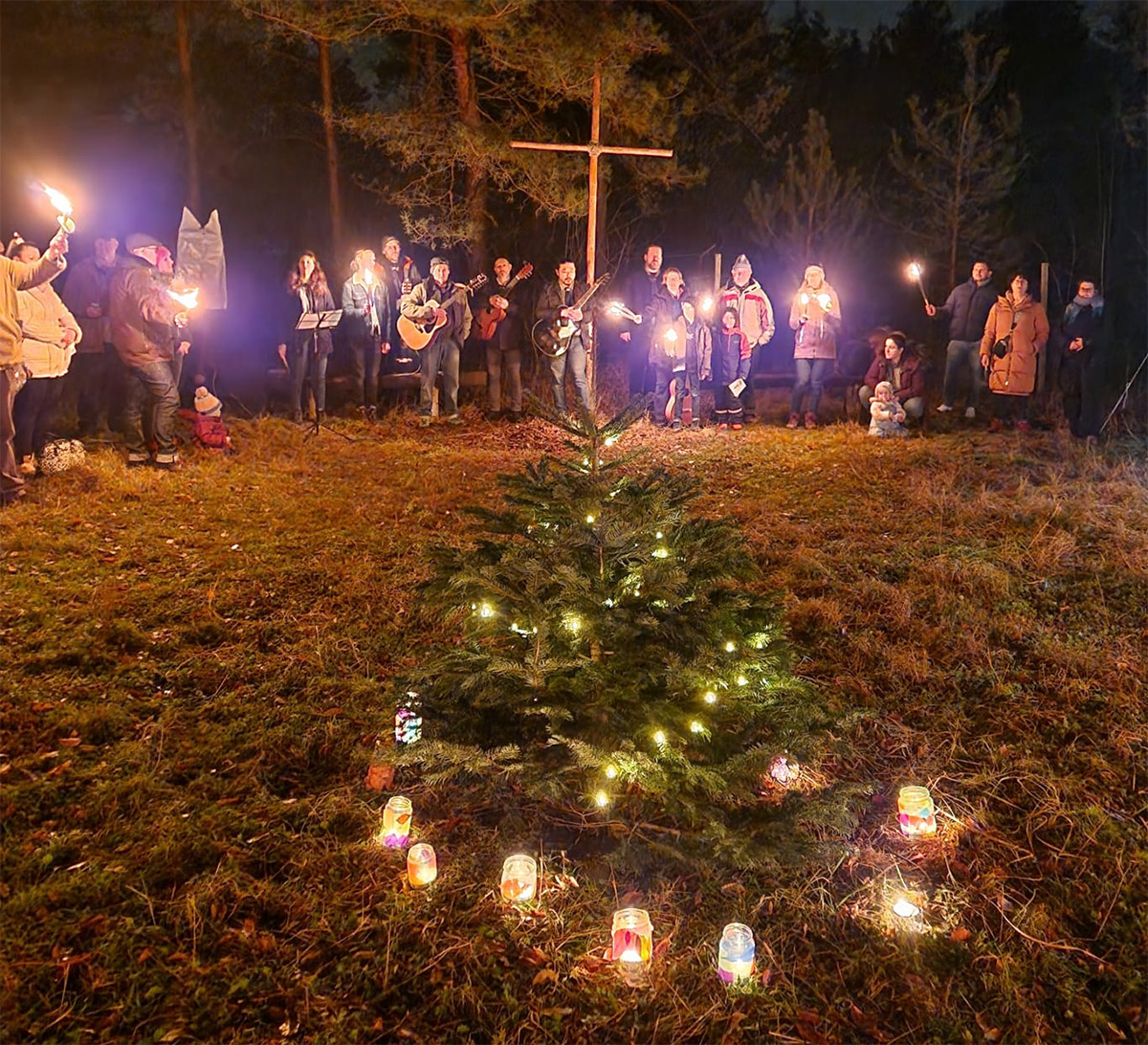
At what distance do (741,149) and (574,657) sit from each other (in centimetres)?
1837

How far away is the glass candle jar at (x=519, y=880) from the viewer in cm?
321

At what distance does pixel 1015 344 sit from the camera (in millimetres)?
11867

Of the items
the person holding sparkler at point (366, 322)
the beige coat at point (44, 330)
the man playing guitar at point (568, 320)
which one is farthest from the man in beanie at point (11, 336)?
the man playing guitar at point (568, 320)

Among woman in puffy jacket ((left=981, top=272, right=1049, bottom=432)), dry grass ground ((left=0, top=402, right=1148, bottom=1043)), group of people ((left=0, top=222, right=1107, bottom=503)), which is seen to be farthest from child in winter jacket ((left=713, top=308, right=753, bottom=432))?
dry grass ground ((left=0, top=402, right=1148, bottom=1043))

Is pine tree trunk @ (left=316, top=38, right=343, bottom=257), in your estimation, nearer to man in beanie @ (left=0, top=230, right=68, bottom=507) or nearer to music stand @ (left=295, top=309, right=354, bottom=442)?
music stand @ (left=295, top=309, right=354, bottom=442)

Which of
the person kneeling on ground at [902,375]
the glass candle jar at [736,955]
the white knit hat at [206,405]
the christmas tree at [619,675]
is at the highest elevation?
the person kneeling on ground at [902,375]

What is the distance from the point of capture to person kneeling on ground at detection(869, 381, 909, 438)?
11.8 meters

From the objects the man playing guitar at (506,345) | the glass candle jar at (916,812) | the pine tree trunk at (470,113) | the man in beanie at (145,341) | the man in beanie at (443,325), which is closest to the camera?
the glass candle jar at (916,812)

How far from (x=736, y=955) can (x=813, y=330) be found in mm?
10582

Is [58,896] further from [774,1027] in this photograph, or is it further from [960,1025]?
[960,1025]

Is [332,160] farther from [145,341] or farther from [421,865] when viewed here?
[421,865]

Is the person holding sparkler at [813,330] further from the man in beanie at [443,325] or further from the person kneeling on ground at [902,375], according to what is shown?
the man in beanie at [443,325]

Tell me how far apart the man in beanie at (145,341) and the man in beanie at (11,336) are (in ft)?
3.53

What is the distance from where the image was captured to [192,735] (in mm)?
4203
